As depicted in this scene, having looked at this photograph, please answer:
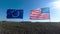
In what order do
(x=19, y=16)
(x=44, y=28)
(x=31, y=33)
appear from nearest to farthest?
(x=19, y=16) < (x=31, y=33) < (x=44, y=28)

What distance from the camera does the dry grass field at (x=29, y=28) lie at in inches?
527

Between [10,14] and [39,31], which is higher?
[10,14]

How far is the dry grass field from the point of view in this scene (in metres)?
13.4

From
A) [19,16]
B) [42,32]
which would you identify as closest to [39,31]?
[42,32]

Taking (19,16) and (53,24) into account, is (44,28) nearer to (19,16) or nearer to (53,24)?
(53,24)

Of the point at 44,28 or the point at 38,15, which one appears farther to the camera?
the point at 44,28

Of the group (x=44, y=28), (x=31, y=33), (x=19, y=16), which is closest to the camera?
(x=19, y=16)

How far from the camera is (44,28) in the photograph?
45.9 ft

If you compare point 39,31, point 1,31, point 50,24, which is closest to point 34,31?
point 39,31

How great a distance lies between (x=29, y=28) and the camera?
14398mm

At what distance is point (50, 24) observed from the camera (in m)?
13.8

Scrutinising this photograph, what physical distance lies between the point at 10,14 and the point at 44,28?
3.02 meters

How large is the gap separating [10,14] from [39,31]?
2.52 metres

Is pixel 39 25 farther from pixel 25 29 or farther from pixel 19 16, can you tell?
pixel 19 16
